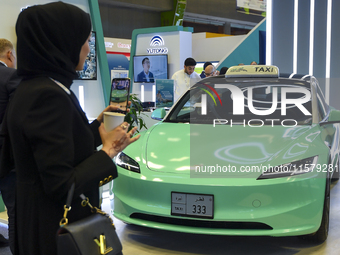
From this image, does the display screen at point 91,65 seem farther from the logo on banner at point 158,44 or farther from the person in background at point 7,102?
the logo on banner at point 158,44

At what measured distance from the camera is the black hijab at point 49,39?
3.81 ft

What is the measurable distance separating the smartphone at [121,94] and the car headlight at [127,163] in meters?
1.06

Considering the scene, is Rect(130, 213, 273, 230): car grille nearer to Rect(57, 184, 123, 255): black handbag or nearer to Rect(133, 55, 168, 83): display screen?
Rect(57, 184, 123, 255): black handbag

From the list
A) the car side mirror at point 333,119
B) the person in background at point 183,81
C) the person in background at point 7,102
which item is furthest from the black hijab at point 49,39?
the person in background at point 183,81

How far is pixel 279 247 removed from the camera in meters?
2.96

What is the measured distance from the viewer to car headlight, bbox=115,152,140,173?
290 centimetres

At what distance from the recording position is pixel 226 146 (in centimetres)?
293

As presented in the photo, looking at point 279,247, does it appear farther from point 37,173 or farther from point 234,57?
point 234,57

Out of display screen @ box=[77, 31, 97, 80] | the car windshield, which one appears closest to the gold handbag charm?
the car windshield

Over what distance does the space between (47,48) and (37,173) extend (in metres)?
0.38

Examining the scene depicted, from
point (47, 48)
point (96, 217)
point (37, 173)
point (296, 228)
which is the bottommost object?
point (296, 228)

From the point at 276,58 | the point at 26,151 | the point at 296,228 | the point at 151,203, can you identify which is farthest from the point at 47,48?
the point at 276,58

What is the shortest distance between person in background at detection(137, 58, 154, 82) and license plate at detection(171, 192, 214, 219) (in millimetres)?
9473

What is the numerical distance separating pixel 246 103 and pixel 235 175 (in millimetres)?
1136
